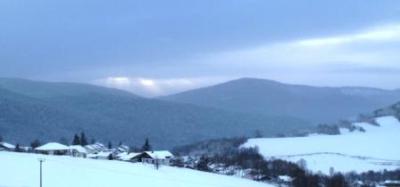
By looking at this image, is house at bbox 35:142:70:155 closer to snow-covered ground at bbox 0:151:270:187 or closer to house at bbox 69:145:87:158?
house at bbox 69:145:87:158

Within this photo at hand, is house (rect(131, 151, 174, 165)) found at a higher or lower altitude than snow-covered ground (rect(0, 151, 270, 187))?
higher

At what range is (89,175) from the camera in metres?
69.3

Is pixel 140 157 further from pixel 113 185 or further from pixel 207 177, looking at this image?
pixel 113 185

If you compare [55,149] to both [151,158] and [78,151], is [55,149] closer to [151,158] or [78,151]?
[78,151]

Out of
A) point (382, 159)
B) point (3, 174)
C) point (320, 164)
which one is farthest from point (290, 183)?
point (382, 159)

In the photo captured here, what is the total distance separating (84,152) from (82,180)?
2021 inches

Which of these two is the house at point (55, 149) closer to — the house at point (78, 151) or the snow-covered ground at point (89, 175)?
the house at point (78, 151)

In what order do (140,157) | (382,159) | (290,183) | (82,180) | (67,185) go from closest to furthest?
(67,185), (82,180), (290,183), (140,157), (382,159)

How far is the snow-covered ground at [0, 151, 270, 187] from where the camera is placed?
62.5 m

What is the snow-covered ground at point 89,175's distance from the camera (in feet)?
205

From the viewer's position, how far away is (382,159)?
19125cm

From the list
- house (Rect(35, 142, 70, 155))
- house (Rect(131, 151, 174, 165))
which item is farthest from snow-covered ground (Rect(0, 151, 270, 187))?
house (Rect(35, 142, 70, 155))

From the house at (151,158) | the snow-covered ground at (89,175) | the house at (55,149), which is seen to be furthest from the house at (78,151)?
the snow-covered ground at (89,175)

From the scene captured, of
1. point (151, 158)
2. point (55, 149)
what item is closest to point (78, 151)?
point (55, 149)
